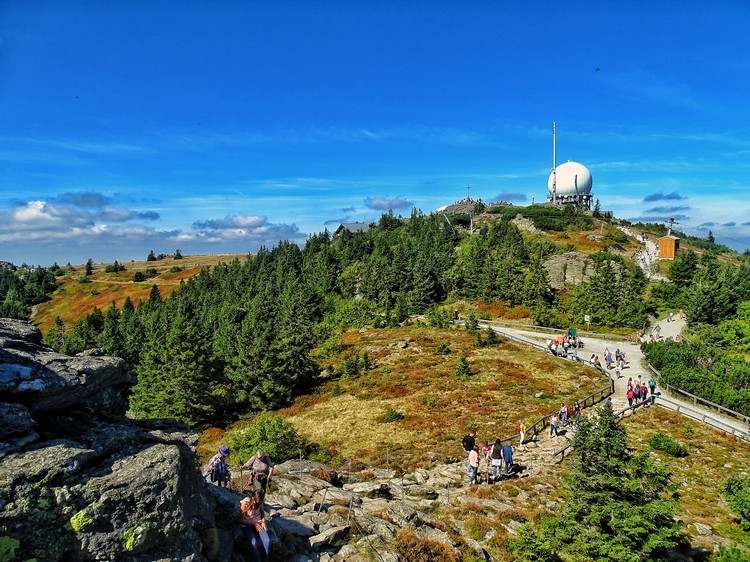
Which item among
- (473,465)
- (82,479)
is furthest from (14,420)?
(473,465)

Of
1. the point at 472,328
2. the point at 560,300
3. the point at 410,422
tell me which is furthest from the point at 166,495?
the point at 560,300

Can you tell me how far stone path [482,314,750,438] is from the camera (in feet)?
93.1

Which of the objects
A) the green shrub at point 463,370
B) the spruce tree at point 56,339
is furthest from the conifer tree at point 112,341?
the green shrub at point 463,370

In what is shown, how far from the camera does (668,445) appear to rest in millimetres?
24094


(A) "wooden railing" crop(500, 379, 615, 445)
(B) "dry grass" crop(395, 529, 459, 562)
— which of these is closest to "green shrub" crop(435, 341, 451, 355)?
(A) "wooden railing" crop(500, 379, 615, 445)

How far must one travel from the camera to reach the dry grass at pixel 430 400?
2817 centimetres

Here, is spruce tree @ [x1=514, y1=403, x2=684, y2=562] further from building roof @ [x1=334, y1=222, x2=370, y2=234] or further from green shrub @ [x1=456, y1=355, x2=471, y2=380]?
building roof @ [x1=334, y1=222, x2=370, y2=234]

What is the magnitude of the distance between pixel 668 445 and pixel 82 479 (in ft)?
85.1

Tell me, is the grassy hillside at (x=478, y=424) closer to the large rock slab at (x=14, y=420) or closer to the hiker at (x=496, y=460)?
the hiker at (x=496, y=460)

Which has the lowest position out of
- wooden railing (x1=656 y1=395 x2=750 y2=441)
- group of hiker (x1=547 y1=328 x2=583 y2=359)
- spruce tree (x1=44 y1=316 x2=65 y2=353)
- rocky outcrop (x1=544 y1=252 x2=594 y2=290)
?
spruce tree (x1=44 y1=316 x2=65 y2=353)

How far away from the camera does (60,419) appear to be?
8.99 meters

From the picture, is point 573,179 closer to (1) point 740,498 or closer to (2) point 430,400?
(2) point 430,400

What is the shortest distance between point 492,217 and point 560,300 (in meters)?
46.7

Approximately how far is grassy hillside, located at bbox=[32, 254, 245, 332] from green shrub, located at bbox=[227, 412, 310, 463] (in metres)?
115
